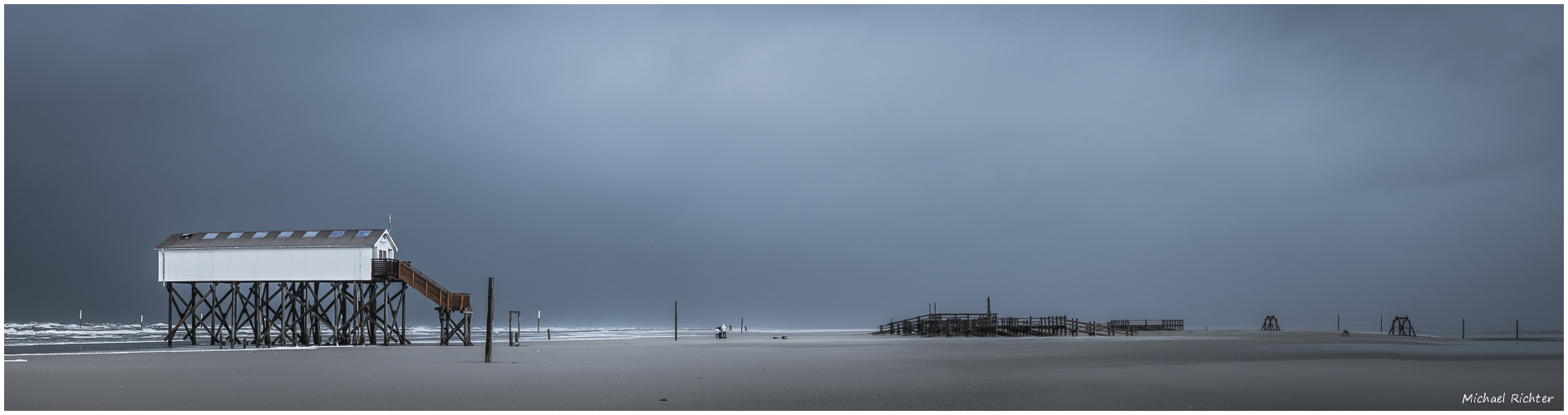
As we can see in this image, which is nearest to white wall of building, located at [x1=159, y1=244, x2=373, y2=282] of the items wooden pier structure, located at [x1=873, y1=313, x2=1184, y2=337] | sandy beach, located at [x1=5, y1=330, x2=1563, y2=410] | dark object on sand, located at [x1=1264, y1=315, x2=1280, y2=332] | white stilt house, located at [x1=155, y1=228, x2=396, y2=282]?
white stilt house, located at [x1=155, y1=228, x2=396, y2=282]

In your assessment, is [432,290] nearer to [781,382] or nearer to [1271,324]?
[781,382]

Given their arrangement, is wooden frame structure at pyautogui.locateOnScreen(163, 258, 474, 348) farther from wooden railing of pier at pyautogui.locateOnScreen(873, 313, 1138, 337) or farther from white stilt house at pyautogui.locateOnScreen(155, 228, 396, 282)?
wooden railing of pier at pyautogui.locateOnScreen(873, 313, 1138, 337)

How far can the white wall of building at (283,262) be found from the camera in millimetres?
44688

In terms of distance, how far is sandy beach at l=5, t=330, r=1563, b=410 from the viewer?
54.4 feet

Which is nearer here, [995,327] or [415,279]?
[415,279]

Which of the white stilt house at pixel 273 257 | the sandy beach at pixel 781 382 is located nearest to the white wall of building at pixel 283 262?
the white stilt house at pixel 273 257

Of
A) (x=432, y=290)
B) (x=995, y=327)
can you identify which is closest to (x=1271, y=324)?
(x=995, y=327)

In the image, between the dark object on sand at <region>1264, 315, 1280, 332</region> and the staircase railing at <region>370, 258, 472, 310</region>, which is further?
the dark object on sand at <region>1264, 315, 1280, 332</region>

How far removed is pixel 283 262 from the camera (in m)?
44.8

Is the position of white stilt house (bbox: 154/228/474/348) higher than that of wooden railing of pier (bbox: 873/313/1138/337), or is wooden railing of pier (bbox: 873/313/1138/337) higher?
white stilt house (bbox: 154/228/474/348)

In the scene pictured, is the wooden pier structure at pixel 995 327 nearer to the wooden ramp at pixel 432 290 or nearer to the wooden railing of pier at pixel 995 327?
the wooden railing of pier at pixel 995 327

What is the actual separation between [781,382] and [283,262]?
32863mm

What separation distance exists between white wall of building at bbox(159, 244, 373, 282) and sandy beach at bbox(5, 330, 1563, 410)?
37.7 feet

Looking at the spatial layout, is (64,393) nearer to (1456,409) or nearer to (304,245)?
(1456,409)
